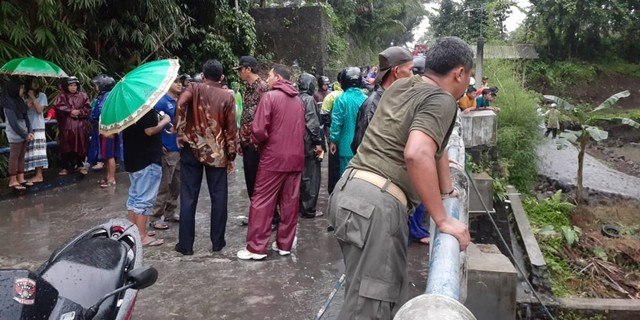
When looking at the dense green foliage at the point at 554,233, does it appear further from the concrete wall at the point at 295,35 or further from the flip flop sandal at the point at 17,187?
the concrete wall at the point at 295,35

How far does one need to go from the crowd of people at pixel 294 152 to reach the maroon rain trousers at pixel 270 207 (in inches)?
0.4

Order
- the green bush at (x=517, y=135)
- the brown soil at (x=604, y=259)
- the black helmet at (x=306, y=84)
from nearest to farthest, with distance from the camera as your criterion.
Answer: the black helmet at (x=306, y=84) → the brown soil at (x=604, y=259) → the green bush at (x=517, y=135)

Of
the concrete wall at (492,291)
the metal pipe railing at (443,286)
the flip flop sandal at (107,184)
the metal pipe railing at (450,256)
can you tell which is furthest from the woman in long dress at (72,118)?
the metal pipe railing at (443,286)

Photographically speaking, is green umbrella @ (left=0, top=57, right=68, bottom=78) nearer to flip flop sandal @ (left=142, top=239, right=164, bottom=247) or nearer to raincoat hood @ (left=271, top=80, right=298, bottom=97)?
flip flop sandal @ (left=142, top=239, right=164, bottom=247)

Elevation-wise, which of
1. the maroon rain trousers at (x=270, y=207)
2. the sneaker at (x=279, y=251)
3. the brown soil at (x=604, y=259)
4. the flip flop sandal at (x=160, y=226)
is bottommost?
the brown soil at (x=604, y=259)

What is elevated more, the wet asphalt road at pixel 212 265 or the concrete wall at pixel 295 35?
the concrete wall at pixel 295 35

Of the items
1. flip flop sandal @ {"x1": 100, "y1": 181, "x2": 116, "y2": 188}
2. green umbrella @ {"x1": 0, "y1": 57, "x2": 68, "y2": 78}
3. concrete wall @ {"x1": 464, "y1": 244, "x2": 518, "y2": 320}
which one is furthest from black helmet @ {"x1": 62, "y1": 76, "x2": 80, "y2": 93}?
concrete wall @ {"x1": 464, "y1": 244, "x2": 518, "y2": 320}

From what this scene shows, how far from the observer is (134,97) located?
4.22 meters

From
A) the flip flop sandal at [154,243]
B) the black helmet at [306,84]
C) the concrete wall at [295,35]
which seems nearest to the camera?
the flip flop sandal at [154,243]

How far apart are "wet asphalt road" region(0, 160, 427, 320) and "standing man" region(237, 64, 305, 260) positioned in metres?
0.33

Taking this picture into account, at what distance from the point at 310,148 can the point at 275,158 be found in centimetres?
118

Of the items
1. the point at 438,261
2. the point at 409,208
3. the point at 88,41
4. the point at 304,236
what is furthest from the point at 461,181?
the point at 88,41

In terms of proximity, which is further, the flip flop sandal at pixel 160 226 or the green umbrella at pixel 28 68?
the green umbrella at pixel 28 68

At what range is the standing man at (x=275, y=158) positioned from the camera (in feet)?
15.4
